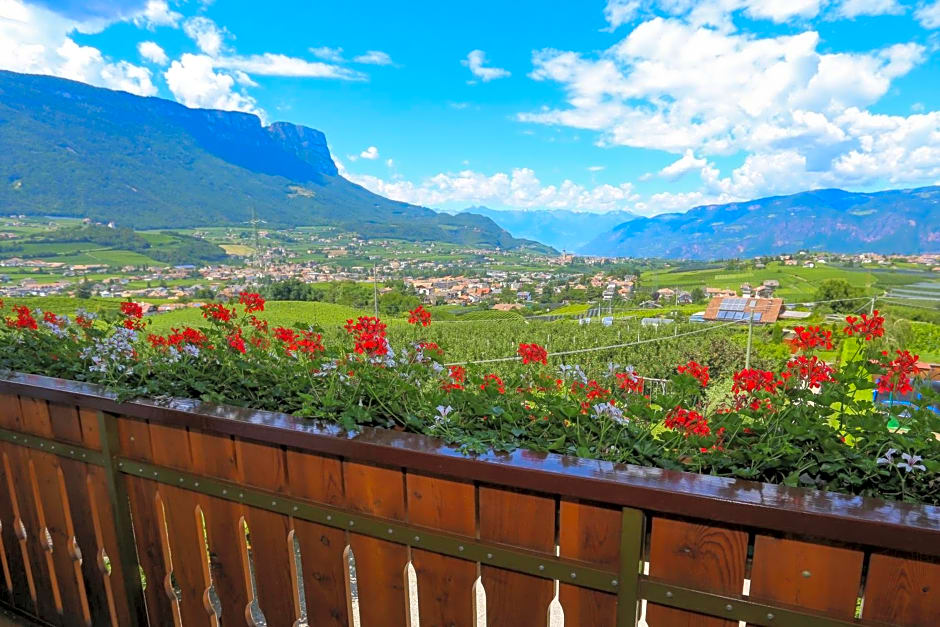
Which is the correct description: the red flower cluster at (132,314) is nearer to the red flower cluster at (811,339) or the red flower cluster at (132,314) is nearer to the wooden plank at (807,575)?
the wooden plank at (807,575)

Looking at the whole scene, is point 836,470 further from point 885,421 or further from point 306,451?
point 306,451

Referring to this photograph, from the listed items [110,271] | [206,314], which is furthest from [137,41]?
[206,314]

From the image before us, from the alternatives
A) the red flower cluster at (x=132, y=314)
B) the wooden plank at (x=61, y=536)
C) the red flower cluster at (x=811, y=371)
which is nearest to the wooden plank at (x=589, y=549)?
the red flower cluster at (x=811, y=371)

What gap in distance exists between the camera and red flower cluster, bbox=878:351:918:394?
47.5 inches

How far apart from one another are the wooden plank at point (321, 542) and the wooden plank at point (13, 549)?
126 centimetres

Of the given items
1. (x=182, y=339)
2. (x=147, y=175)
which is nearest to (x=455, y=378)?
(x=182, y=339)

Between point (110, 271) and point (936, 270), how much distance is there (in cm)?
3140

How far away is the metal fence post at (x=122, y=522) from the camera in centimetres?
146

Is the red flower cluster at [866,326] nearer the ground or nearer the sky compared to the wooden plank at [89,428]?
nearer the sky

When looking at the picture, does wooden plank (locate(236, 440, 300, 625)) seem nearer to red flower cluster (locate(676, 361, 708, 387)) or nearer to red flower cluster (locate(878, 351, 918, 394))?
red flower cluster (locate(676, 361, 708, 387))

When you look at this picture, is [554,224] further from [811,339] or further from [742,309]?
[811,339]

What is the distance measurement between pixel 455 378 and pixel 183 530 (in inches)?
34.3

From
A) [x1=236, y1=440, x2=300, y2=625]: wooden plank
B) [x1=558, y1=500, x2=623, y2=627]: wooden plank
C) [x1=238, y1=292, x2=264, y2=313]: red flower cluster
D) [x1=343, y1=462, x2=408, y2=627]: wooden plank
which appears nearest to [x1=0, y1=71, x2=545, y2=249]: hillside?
[x1=238, y1=292, x2=264, y2=313]: red flower cluster

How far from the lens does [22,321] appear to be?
209 centimetres
